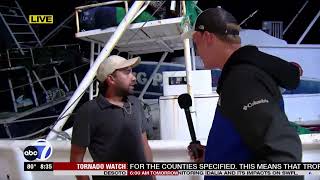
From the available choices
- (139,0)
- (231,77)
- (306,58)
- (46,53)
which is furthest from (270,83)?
(46,53)

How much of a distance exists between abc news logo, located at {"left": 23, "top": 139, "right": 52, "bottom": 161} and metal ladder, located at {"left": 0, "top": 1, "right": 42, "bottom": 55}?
115 cm

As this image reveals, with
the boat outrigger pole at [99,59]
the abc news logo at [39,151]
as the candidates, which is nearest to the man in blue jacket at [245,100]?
the boat outrigger pole at [99,59]

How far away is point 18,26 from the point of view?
3.14m

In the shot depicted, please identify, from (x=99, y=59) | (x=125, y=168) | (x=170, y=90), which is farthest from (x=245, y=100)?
(x=170, y=90)

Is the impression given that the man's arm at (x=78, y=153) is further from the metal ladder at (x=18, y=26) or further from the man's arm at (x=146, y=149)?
the metal ladder at (x=18, y=26)

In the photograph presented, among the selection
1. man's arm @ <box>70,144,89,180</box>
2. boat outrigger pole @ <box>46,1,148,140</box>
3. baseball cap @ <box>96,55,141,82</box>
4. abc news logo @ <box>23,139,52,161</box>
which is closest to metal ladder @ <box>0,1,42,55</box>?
boat outrigger pole @ <box>46,1,148,140</box>

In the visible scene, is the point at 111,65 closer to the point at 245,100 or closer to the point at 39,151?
the point at 39,151

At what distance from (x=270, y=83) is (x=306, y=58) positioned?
1.94 metres

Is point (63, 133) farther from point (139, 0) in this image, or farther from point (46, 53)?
point (46, 53)

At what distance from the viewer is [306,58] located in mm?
2656

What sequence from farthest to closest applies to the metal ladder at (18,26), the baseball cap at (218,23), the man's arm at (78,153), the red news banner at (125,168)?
1. the metal ladder at (18,26)
2. the man's arm at (78,153)
3. the red news banner at (125,168)
4. the baseball cap at (218,23)

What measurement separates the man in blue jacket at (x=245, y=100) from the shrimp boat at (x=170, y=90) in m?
0.78

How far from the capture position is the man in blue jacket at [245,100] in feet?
2.74

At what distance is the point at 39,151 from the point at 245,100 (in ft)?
4.26
